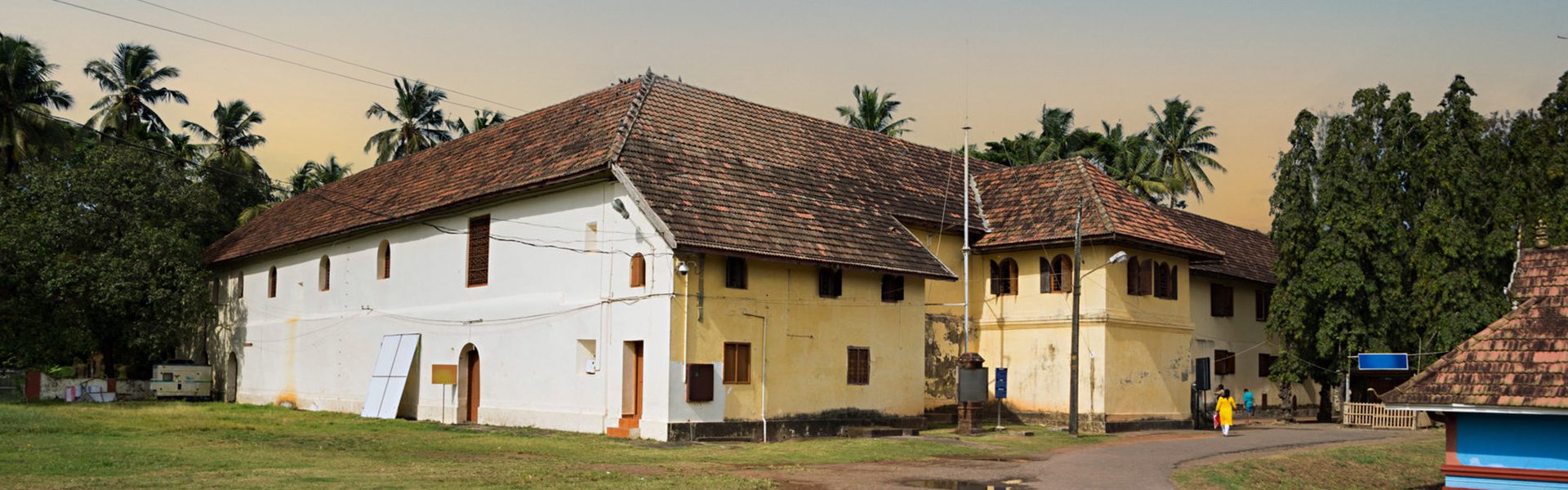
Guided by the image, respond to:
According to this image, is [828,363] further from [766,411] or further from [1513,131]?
[1513,131]

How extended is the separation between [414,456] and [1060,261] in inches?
626

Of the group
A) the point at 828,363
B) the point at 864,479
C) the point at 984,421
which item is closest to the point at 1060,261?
the point at 984,421

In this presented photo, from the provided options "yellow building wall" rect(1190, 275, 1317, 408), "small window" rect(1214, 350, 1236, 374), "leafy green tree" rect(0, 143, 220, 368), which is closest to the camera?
"leafy green tree" rect(0, 143, 220, 368)

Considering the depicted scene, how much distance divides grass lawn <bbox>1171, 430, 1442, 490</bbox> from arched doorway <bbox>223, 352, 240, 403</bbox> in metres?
30.7

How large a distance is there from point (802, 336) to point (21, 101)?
32.9 metres

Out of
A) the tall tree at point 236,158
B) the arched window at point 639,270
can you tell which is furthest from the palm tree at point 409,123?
the arched window at point 639,270

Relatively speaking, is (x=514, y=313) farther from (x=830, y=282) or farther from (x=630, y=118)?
(x=830, y=282)

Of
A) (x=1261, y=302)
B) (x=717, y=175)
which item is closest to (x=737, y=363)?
(x=717, y=175)

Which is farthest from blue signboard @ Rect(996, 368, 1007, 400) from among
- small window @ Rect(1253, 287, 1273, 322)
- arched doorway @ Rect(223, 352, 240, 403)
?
arched doorway @ Rect(223, 352, 240, 403)

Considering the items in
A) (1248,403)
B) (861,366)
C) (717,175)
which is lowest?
(1248,403)

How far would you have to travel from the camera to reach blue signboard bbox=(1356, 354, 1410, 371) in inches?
1207

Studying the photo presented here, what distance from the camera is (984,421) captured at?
96.8 ft

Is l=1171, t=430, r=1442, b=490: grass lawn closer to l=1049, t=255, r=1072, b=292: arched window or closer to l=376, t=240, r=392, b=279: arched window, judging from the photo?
l=1049, t=255, r=1072, b=292: arched window

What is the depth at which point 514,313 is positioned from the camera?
26062mm
